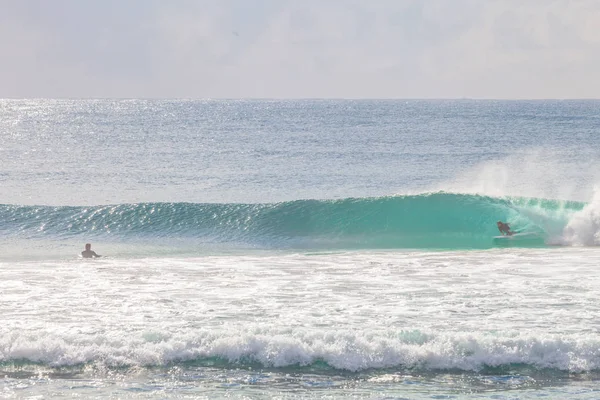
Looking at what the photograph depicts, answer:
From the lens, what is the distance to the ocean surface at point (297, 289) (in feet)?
33.2

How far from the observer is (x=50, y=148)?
5381cm

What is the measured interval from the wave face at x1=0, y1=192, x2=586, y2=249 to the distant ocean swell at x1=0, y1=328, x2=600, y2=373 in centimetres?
1218

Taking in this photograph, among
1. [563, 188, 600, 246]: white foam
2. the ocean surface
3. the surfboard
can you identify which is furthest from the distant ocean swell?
the surfboard

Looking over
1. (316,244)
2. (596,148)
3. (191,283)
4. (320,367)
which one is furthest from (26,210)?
(596,148)

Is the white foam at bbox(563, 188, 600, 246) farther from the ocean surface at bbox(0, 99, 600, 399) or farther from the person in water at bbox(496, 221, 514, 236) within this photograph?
the person in water at bbox(496, 221, 514, 236)

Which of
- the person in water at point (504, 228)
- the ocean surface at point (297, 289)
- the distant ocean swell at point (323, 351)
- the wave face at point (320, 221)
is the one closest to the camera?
the ocean surface at point (297, 289)

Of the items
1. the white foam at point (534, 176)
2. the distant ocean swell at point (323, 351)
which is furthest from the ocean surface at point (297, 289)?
the white foam at point (534, 176)

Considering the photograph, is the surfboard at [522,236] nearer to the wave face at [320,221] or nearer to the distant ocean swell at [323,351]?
the wave face at [320,221]

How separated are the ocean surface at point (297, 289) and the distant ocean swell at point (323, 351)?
0.02 meters

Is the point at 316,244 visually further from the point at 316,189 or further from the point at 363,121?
the point at 363,121

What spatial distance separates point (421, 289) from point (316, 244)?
9737mm

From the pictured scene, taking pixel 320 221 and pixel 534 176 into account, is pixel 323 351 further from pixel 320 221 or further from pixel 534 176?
pixel 534 176

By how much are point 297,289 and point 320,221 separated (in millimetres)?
11270

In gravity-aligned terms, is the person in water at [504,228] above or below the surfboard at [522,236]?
above
